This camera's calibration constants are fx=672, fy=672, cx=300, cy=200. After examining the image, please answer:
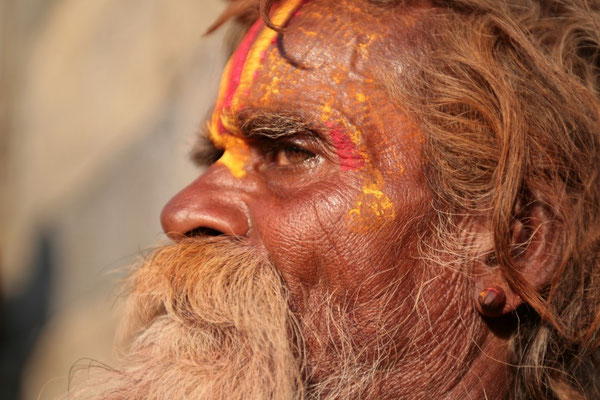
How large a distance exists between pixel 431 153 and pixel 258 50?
0.54m

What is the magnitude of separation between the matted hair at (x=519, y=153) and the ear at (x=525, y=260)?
0.06ft

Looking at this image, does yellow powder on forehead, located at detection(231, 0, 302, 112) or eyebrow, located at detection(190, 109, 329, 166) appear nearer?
eyebrow, located at detection(190, 109, 329, 166)

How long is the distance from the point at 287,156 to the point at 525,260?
25.3 inches

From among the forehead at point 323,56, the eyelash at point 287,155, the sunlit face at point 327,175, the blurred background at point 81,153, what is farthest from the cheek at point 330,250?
the blurred background at point 81,153

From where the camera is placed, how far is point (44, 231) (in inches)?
192

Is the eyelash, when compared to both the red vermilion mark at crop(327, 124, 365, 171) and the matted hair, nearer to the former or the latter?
the red vermilion mark at crop(327, 124, 365, 171)

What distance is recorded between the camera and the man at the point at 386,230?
1.56 meters

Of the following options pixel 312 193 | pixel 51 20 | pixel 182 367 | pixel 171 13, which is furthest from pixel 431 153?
pixel 51 20

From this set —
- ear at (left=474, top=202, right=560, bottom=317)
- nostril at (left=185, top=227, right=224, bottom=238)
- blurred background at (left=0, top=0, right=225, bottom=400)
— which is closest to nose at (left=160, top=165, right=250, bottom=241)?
nostril at (left=185, top=227, right=224, bottom=238)

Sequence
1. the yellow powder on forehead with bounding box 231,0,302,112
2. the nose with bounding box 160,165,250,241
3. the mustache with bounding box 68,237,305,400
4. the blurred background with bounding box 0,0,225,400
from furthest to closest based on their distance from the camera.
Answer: the blurred background with bounding box 0,0,225,400, the yellow powder on forehead with bounding box 231,0,302,112, the nose with bounding box 160,165,250,241, the mustache with bounding box 68,237,305,400

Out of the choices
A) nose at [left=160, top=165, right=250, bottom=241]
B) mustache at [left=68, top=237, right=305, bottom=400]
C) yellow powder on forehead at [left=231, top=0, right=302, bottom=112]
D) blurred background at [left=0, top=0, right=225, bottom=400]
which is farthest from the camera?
blurred background at [left=0, top=0, right=225, bottom=400]

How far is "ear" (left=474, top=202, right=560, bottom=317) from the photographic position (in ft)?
5.26

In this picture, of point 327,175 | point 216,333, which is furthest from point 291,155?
point 216,333

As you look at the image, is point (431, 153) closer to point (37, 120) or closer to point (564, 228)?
point (564, 228)
